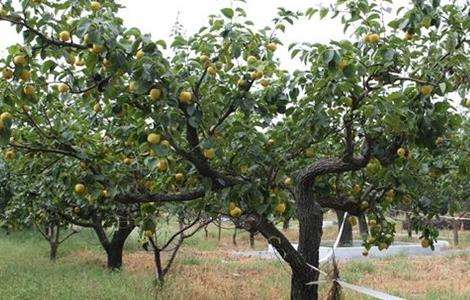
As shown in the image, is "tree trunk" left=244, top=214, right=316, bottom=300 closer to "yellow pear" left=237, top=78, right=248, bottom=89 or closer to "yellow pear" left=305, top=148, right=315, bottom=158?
"yellow pear" left=305, top=148, right=315, bottom=158

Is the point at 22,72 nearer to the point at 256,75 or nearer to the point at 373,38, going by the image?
the point at 256,75

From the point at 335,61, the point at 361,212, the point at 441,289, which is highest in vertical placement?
the point at 335,61

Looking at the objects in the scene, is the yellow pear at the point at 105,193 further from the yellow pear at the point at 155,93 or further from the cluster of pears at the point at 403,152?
the cluster of pears at the point at 403,152

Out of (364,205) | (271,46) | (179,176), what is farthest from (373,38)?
(364,205)

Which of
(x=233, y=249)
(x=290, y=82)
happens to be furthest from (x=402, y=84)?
(x=233, y=249)

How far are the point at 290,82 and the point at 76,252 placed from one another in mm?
11089

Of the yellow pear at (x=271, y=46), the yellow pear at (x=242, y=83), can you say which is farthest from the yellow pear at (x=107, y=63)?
the yellow pear at (x=271, y=46)

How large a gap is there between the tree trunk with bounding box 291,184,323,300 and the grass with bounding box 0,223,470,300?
134cm

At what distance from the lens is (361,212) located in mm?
4789

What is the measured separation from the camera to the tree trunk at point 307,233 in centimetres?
433

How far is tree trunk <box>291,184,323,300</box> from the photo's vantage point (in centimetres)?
433

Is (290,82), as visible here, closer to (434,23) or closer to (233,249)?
(434,23)

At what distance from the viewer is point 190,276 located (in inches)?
382

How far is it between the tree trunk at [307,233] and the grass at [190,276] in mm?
1345
